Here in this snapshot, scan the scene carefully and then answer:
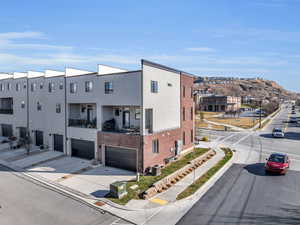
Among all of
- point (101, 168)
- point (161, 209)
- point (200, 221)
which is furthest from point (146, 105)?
point (200, 221)

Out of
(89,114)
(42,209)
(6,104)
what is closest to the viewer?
(42,209)

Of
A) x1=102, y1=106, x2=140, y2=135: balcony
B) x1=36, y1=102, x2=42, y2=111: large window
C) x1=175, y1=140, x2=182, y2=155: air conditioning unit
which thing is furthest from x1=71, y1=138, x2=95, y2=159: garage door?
x1=175, y1=140, x2=182, y2=155: air conditioning unit

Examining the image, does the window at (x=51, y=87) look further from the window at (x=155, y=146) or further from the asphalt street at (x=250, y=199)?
the asphalt street at (x=250, y=199)

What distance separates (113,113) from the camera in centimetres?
2241

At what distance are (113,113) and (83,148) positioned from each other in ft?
17.5

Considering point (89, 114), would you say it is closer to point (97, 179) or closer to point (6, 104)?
point (97, 179)

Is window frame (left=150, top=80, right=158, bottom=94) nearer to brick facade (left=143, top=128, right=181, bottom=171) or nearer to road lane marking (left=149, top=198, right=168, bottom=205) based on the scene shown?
brick facade (left=143, top=128, right=181, bottom=171)

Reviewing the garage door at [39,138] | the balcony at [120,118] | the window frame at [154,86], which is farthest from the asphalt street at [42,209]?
the garage door at [39,138]

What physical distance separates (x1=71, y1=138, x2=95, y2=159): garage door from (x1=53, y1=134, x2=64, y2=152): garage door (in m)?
2.10

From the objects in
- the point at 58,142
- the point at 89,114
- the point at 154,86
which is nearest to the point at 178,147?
the point at 154,86

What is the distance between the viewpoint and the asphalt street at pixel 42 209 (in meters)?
11.2

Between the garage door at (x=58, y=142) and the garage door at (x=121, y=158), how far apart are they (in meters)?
7.62

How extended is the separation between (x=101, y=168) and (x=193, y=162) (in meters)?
9.30

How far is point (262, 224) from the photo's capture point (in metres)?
10.7
